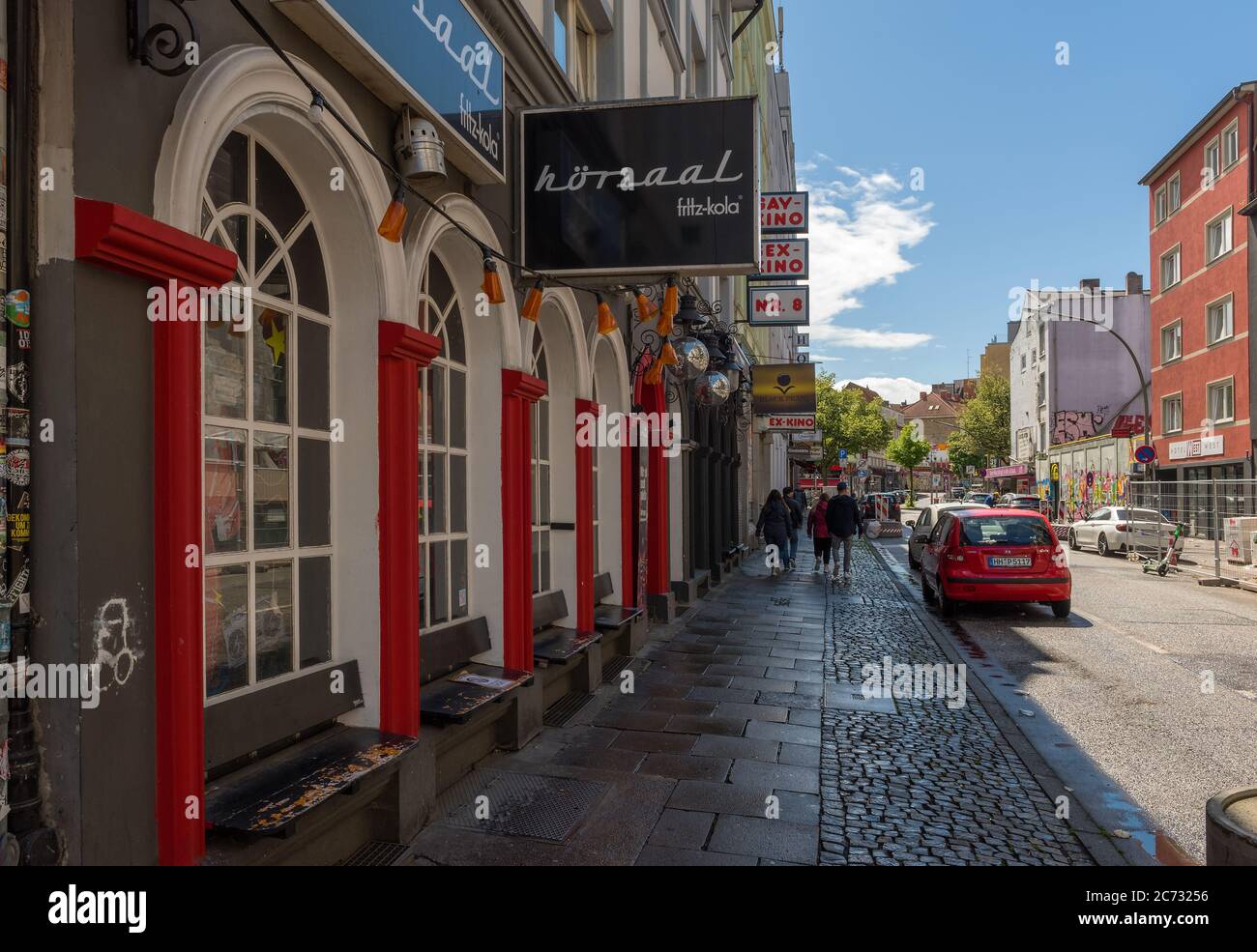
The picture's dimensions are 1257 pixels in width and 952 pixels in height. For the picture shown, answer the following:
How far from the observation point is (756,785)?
529cm

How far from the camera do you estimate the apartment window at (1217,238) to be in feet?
89.3

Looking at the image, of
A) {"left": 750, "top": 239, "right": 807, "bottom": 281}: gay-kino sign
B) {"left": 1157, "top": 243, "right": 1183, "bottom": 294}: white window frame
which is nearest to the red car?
{"left": 750, "top": 239, "right": 807, "bottom": 281}: gay-kino sign

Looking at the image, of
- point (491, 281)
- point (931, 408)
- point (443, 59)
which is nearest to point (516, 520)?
point (491, 281)

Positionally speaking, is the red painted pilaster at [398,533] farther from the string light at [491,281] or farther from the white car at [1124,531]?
the white car at [1124,531]

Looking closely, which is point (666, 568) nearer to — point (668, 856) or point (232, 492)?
point (668, 856)

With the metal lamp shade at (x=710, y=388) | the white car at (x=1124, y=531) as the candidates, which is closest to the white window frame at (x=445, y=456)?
the metal lamp shade at (x=710, y=388)

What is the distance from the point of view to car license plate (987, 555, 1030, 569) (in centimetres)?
1189

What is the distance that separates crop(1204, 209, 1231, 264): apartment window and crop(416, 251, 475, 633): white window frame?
29.3 m

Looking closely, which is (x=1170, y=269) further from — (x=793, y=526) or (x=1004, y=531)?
(x=1004, y=531)

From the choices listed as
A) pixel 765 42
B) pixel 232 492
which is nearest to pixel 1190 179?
→ pixel 765 42

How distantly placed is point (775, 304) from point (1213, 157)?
59.6 feet

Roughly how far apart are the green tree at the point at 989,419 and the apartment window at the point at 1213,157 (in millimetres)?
38429

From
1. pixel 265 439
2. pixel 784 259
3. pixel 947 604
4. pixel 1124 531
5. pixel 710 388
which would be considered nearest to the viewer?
pixel 265 439
